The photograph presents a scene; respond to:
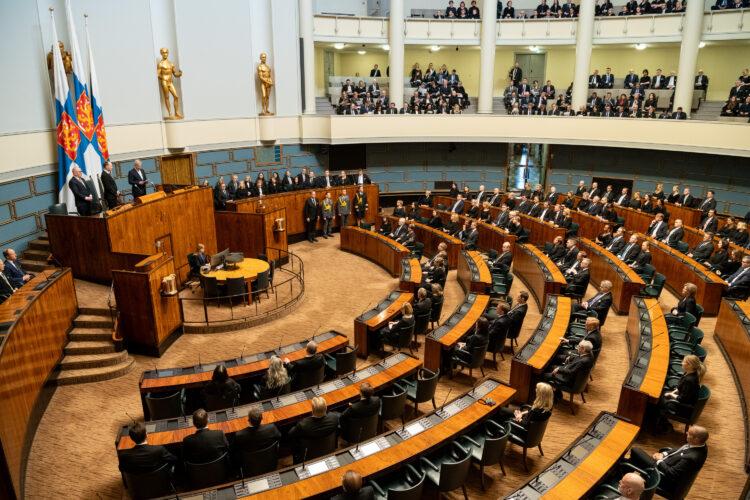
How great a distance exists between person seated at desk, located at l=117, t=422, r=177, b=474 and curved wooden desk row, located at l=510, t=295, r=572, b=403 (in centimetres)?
458

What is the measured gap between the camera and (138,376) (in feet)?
27.9

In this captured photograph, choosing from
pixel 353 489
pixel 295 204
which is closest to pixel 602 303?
pixel 353 489

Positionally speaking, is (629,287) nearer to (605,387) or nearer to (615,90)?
(605,387)

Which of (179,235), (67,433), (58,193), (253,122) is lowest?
(67,433)

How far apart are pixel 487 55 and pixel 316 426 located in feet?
57.4

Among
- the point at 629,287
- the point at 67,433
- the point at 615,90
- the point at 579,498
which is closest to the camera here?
the point at 579,498

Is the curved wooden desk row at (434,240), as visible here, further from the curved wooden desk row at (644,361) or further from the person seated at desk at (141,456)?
the person seated at desk at (141,456)

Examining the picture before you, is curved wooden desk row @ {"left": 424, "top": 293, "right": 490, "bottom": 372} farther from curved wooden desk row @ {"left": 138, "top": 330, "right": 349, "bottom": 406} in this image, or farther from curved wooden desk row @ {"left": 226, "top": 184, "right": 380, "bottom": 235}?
curved wooden desk row @ {"left": 226, "top": 184, "right": 380, "bottom": 235}

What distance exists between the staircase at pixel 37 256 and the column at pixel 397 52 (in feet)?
42.6

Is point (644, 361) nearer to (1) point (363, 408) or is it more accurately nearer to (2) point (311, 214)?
(1) point (363, 408)

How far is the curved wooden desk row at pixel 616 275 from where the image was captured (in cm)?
1026

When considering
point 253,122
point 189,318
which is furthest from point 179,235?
point 253,122

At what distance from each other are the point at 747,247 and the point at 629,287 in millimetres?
4316

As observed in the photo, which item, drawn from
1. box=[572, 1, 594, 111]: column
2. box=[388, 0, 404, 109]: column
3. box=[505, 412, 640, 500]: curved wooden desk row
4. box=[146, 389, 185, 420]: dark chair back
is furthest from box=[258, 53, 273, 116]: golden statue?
box=[505, 412, 640, 500]: curved wooden desk row
